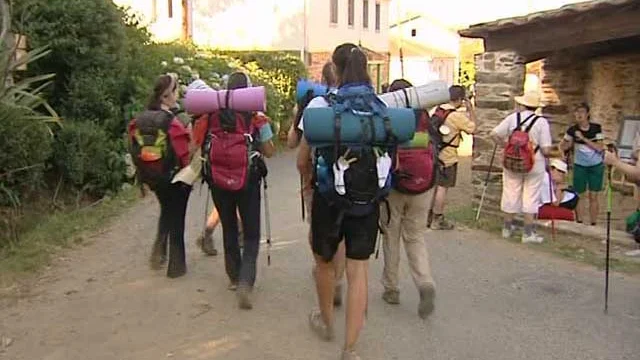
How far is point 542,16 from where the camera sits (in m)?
8.46

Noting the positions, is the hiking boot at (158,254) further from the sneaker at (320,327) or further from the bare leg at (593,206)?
the bare leg at (593,206)

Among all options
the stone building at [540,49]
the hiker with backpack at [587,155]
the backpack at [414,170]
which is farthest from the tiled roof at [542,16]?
the backpack at [414,170]

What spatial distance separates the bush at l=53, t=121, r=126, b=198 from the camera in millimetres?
8930

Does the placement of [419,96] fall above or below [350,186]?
above

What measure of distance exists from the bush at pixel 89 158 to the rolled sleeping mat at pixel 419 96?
530 cm

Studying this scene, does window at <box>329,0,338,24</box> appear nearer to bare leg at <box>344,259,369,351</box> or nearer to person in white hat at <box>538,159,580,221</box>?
person in white hat at <box>538,159,580,221</box>

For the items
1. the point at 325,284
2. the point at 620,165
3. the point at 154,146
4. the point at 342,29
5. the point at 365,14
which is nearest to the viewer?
the point at 325,284

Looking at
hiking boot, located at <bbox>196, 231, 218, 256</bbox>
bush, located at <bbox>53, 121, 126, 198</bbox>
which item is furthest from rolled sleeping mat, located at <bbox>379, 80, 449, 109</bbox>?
bush, located at <bbox>53, 121, 126, 198</bbox>

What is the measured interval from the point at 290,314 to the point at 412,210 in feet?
3.64

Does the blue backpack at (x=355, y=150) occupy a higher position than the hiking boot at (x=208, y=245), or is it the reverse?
the blue backpack at (x=355, y=150)

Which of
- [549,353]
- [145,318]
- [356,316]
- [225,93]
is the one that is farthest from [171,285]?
[549,353]

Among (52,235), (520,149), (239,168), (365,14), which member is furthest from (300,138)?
(365,14)

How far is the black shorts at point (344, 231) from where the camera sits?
4250 mm

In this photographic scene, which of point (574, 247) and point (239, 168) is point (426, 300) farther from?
point (574, 247)
